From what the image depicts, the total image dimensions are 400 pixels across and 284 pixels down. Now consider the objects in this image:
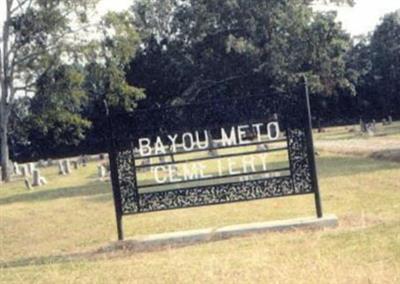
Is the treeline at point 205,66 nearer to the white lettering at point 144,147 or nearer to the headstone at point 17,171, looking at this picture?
the headstone at point 17,171

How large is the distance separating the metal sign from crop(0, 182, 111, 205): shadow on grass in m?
10.9

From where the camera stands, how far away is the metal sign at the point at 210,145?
9.91 m

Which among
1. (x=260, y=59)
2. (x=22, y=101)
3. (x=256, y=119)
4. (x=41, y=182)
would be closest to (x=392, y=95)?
(x=260, y=59)

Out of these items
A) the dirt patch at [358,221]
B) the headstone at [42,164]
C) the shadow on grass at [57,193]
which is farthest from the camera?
the headstone at [42,164]

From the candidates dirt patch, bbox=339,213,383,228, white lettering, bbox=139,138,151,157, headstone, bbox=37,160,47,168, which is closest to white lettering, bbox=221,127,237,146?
white lettering, bbox=139,138,151,157

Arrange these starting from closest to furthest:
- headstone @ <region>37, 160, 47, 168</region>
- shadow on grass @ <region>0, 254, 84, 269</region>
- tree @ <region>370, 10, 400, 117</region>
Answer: shadow on grass @ <region>0, 254, 84, 269</region> → headstone @ <region>37, 160, 47, 168</region> → tree @ <region>370, 10, 400, 117</region>

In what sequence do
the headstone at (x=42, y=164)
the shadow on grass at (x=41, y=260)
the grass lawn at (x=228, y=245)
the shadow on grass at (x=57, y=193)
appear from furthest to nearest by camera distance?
1. the headstone at (x=42, y=164)
2. the shadow on grass at (x=57, y=193)
3. the shadow on grass at (x=41, y=260)
4. the grass lawn at (x=228, y=245)

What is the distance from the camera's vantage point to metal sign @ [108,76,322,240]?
9.91 metres

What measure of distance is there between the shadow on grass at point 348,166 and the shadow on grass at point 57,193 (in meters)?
6.83

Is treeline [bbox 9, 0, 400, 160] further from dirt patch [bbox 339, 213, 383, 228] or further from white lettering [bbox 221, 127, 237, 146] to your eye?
white lettering [bbox 221, 127, 237, 146]

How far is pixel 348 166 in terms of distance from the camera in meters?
21.4

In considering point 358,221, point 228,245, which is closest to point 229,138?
point 228,245

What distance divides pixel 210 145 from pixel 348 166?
1217cm

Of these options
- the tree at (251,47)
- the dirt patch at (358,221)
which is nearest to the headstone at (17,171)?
the tree at (251,47)
